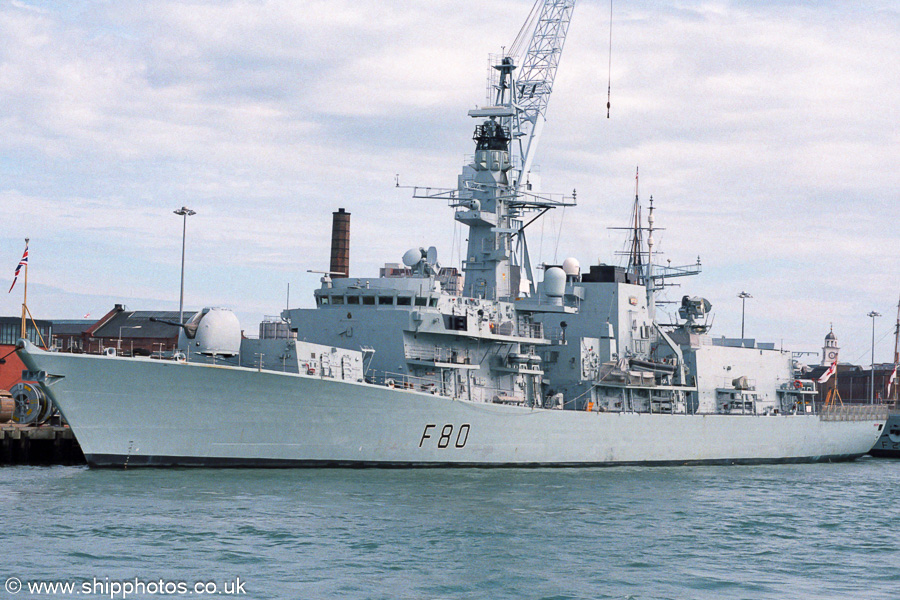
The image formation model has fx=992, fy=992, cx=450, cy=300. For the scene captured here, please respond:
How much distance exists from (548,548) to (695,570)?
265 cm

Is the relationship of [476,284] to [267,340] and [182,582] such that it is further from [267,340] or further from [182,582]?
[182,582]

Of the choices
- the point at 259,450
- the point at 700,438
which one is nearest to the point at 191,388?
the point at 259,450

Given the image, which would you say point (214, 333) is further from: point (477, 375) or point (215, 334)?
point (477, 375)

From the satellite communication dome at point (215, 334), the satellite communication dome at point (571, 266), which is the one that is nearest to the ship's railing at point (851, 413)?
the satellite communication dome at point (571, 266)

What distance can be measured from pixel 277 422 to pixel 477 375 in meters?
7.67

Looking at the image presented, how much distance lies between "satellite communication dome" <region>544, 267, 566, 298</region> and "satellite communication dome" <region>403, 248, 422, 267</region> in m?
4.77

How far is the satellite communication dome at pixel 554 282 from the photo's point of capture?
32.9 metres

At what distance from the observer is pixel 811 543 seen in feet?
65.1

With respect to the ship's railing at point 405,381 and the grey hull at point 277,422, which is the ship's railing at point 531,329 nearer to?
the grey hull at point 277,422

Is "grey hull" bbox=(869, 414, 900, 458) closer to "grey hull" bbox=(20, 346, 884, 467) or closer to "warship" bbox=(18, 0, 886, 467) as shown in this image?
"warship" bbox=(18, 0, 886, 467)

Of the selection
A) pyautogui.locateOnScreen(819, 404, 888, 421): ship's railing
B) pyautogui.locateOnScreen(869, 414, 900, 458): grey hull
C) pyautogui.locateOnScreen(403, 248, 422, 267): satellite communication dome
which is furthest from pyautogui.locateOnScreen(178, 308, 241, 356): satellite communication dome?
pyautogui.locateOnScreen(869, 414, 900, 458): grey hull

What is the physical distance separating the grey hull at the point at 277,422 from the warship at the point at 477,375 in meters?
0.05

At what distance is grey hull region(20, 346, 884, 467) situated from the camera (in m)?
23.9

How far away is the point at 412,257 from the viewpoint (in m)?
30.7
